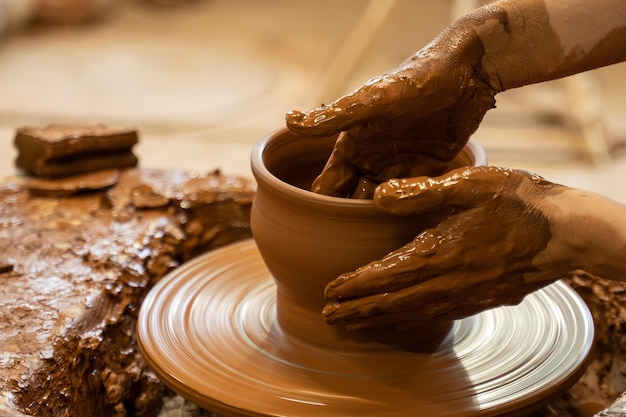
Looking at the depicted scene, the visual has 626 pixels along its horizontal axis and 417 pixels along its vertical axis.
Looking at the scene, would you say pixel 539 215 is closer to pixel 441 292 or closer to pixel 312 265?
pixel 441 292

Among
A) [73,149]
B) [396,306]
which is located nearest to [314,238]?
[396,306]

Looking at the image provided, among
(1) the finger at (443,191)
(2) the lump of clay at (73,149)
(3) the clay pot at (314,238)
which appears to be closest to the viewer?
(1) the finger at (443,191)

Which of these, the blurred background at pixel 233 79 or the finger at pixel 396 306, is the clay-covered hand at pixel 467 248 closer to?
the finger at pixel 396 306

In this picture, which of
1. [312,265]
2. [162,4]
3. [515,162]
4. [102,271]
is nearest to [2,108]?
[162,4]

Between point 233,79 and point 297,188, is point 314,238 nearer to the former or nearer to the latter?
point 297,188

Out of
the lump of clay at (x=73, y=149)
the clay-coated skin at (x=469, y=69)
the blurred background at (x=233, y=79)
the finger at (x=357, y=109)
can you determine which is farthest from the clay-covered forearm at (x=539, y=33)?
the blurred background at (x=233, y=79)

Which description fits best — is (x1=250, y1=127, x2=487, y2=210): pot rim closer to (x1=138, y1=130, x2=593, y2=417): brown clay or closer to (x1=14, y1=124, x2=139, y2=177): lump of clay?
(x1=138, y1=130, x2=593, y2=417): brown clay
